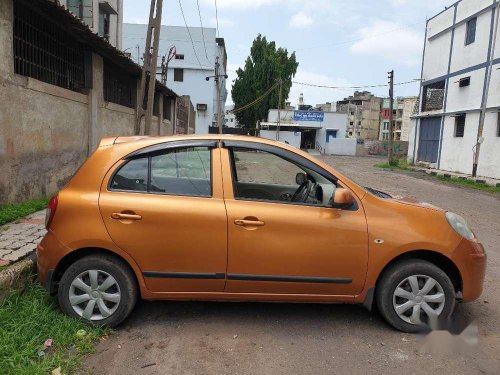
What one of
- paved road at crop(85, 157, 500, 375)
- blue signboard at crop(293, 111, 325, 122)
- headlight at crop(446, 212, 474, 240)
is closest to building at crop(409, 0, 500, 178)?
headlight at crop(446, 212, 474, 240)

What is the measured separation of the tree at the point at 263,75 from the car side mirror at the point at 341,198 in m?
45.4

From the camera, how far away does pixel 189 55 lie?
4328 cm

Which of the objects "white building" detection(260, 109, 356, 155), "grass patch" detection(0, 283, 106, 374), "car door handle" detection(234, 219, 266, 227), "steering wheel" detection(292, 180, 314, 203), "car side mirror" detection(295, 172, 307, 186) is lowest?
"grass patch" detection(0, 283, 106, 374)

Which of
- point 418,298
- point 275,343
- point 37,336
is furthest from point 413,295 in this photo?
point 37,336

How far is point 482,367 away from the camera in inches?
118

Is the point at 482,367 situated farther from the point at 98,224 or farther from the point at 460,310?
the point at 98,224

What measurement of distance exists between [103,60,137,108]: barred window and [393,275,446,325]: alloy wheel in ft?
30.2

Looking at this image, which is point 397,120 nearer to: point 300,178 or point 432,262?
point 300,178

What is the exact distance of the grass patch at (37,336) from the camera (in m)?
2.85

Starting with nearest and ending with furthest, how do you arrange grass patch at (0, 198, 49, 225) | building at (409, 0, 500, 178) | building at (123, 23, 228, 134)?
1. grass patch at (0, 198, 49, 225)
2. building at (409, 0, 500, 178)
3. building at (123, 23, 228, 134)

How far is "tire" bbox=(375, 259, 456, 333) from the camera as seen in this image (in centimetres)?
343

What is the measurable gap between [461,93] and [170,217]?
73.5 feet

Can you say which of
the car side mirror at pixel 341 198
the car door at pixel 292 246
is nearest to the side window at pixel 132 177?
the car door at pixel 292 246

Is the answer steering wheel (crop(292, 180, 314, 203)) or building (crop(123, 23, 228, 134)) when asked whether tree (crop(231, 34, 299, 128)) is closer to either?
building (crop(123, 23, 228, 134))
